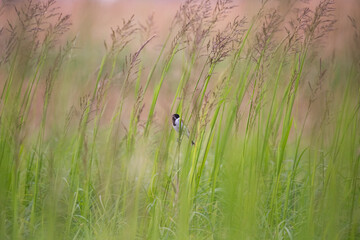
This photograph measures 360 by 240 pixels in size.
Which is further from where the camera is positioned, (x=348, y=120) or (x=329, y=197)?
(x=348, y=120)

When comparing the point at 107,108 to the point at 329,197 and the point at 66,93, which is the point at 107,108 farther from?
the point at 329,197

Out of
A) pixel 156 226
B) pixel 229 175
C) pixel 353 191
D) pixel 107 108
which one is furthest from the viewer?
pixel 107 108

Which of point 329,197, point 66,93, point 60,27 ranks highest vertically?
point 60,27

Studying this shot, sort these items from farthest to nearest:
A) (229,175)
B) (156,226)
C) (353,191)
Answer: (353,191) → (156,226) → (229,175)

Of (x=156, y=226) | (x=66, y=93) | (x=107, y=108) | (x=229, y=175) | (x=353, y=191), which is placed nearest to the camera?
(x=229, y=175)

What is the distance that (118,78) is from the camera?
79.1 inches

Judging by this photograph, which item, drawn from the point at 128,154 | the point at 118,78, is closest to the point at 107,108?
the point at 118,78

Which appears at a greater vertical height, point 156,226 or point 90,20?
point 90,20

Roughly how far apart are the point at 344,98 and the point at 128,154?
1314 mm

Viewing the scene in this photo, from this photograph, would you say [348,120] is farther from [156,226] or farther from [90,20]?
[90,20]

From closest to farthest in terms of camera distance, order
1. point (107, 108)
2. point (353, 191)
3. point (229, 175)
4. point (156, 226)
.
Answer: point (229, 175) < point (156, 226) < point (353, 191) < point (107, 108)

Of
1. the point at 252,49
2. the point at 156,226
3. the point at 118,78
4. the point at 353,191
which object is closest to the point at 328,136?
the point at 353,191

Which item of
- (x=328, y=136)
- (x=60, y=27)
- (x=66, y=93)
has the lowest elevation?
(x=328, y=136)

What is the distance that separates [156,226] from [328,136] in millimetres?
1153
